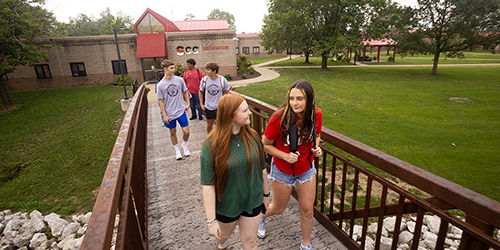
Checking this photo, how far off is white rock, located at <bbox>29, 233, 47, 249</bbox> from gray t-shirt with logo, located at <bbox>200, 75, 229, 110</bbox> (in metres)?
4.82

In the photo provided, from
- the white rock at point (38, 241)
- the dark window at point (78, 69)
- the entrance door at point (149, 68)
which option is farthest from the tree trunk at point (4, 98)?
the white rock at point (38, 241)

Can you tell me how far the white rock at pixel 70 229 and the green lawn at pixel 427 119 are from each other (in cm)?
913

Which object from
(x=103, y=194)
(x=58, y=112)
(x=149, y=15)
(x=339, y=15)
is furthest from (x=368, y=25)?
(x=103, y=194)

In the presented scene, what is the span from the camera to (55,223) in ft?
20.3

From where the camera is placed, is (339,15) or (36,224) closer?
(36,224)

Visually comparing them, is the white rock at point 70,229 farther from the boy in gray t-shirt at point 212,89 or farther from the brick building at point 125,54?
the brick building at point 125,54

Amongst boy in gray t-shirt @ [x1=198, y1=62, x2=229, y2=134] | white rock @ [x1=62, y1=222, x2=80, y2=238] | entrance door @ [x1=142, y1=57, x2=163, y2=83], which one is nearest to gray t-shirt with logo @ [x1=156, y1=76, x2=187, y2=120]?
boy in gray t-shirt @ [x1=198, y1=62, x2=229, y2=134]

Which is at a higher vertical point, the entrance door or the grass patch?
the entrance door

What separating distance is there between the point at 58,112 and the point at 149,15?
14.7 m

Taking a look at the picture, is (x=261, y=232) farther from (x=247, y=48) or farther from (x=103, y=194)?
(x=247, y=48)

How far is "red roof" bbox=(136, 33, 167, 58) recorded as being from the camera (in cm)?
2512

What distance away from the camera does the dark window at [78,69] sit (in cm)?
2536

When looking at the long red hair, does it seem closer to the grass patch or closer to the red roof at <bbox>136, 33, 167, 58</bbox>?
the grass patch

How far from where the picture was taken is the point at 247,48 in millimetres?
54812
